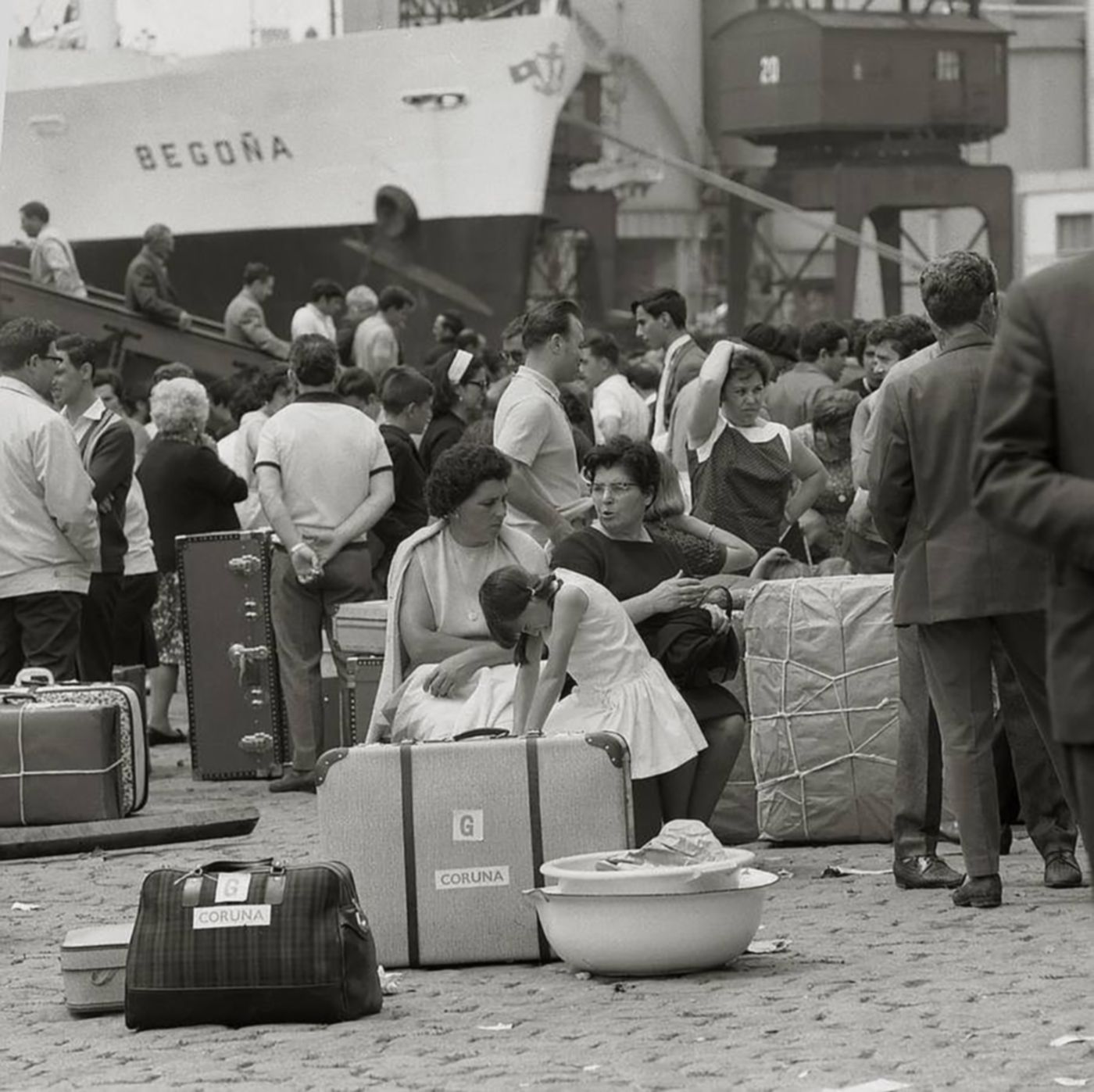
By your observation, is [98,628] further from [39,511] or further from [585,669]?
[585,669]

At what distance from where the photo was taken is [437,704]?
25.8ft

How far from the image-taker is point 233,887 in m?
5.98

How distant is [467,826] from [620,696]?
846 mm

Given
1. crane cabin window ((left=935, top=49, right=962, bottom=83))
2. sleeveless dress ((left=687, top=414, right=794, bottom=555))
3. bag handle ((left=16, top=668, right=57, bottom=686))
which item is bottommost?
bag handle ((left=16, top=668, right=57, bottom=686))

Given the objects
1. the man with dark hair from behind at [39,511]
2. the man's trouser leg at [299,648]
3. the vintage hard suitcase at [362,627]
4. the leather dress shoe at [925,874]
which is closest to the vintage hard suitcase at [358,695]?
the vintage hard suitcase at [362,627]

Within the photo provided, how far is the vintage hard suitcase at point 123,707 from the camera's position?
996 cm

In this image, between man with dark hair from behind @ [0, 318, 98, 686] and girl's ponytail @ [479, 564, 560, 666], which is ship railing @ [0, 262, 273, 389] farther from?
girl's ponytail @ [479, 564, 560, 666]

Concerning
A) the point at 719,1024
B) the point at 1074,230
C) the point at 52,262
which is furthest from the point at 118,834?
the point at 1074,230

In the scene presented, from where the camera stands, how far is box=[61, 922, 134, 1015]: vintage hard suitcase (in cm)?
616

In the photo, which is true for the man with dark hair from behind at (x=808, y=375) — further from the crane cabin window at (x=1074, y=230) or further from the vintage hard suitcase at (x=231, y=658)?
the crane cabin window at (x=1074, y=230)

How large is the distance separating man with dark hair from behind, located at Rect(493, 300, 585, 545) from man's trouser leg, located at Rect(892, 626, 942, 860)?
1.91m

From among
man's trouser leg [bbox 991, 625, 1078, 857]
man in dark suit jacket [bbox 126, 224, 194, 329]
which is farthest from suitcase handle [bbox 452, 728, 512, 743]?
man in dark suit jacket [bbox 126, 224, 194, 329]

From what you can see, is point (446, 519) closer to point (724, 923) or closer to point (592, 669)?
point (592, 669)

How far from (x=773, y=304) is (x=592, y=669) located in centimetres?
3471
